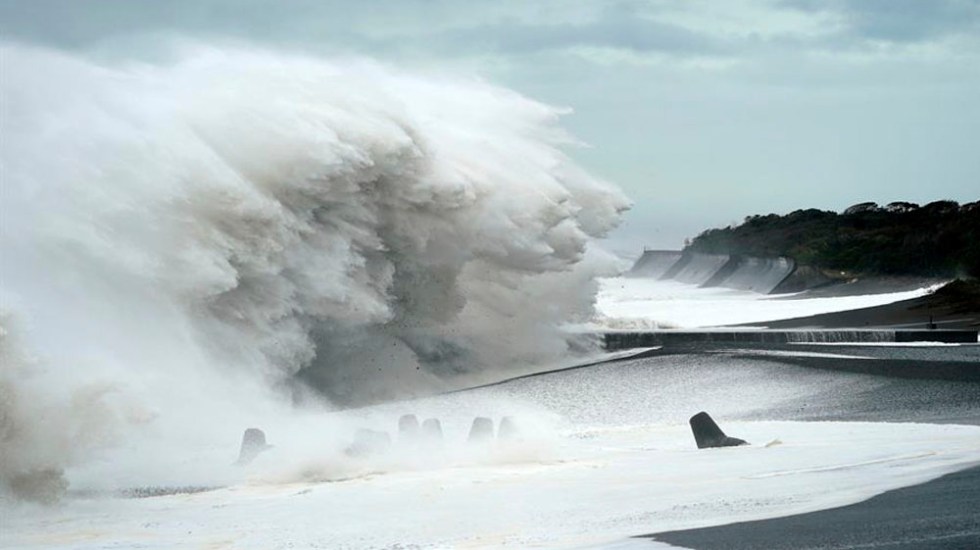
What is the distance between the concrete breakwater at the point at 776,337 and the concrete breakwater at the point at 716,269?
49.1 m

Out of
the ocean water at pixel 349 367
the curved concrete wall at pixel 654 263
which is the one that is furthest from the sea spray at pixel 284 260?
the curved concrete wall at pixel 654 263

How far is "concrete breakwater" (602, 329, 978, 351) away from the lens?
31250 mm

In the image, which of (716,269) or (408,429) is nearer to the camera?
(408,429)

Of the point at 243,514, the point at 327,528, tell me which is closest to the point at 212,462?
the point at 243,514

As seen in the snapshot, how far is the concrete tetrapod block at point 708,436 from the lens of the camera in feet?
47.9

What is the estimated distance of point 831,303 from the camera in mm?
56312

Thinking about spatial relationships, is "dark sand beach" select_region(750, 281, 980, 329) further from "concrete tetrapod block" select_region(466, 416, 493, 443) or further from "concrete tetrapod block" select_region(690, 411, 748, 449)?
"concrete tetrapod block" select_region(466, 416, 493, 443)

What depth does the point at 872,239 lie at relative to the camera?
302 ft

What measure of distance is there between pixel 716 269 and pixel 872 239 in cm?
1325

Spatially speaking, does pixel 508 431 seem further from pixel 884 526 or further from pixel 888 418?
pixel 884 526

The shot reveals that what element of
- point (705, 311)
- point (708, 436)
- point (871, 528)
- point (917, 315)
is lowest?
point (871, 528)

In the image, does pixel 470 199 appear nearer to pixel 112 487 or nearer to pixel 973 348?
pixel 973 348

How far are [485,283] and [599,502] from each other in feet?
62.9

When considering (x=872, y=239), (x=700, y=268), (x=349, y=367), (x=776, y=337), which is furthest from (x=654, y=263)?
(x=349, y=367)
